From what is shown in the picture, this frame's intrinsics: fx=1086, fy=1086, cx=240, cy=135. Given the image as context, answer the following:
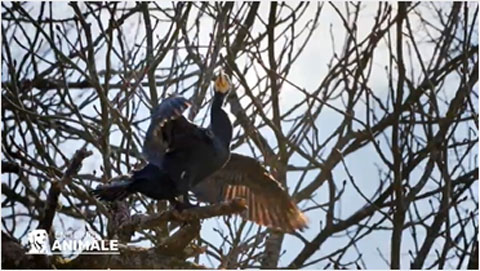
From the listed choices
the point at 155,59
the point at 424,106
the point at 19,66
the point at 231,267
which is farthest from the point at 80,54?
the point at 424,106

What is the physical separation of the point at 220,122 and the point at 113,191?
47 cm

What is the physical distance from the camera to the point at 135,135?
13.7ft

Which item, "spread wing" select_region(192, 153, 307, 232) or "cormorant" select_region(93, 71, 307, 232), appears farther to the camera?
"spread wing" select_region(192, 153, 307, 232)

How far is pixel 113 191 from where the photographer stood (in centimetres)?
318

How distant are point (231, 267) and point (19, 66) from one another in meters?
1.39

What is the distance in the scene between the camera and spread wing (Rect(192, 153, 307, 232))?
12.8ft

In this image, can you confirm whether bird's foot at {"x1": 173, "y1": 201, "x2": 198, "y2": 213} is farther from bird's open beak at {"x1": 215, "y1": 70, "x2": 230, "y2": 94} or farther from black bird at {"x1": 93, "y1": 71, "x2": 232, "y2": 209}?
bird's open beak at {"x1": 215, "y1": 70, "x2": 230, "y2": 94}

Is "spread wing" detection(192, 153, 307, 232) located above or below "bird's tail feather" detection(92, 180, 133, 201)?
above
